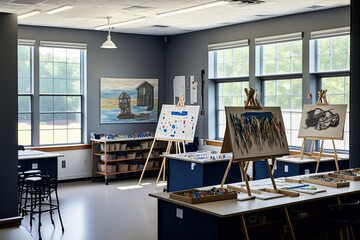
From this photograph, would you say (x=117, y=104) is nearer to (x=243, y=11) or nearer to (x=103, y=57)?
(x=103, y=57)

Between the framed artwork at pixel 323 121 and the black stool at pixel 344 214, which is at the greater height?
the framed artwork at pixel 323 121

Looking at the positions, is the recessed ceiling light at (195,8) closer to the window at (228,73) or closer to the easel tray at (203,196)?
the window at (228,73)

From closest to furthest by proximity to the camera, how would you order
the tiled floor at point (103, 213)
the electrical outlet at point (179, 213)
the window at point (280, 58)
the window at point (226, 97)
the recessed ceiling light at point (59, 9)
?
1. the electrical outlet at point (179, 213)
2. the tiled floor at point (103, 213)
3. the recessed ceiling light at point (59, 9)
4. the window at point (280, 58)
5. the window at point (226, 97)

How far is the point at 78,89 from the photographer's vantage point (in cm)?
1086

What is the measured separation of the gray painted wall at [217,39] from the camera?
8.42 meters

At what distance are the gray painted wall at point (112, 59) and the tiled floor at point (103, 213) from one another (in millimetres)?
1644

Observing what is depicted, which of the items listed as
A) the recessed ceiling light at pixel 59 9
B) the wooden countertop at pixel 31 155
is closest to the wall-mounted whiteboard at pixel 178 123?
the wooden countertop at pixel 31 155

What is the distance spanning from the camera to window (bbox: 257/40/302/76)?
8.97 metres

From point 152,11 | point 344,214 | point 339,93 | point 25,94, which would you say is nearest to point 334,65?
point 339,93

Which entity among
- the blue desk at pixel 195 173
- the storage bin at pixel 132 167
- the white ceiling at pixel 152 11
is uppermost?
the white ceiling at pixel 152 11

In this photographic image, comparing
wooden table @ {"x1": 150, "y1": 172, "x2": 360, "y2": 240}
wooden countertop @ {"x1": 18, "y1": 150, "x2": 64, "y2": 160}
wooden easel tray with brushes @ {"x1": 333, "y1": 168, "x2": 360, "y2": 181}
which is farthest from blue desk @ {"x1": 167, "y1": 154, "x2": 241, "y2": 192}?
wooden table @ {"x1": 150, "y1": 172, "x2": 360, "y2": 240}

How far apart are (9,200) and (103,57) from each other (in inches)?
215

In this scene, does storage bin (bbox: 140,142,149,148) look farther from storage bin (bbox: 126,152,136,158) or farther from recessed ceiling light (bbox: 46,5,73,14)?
recessed ceiling light (bbox: 46,5,73,14)

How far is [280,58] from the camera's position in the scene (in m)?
9.31
